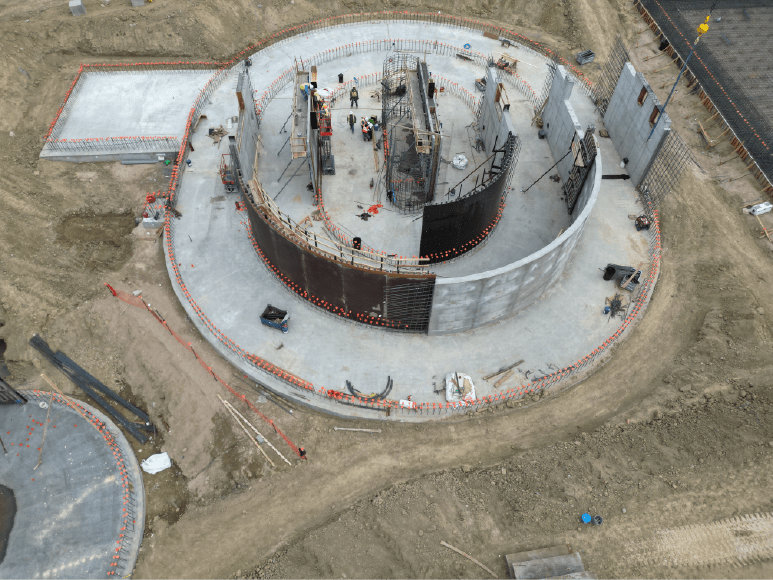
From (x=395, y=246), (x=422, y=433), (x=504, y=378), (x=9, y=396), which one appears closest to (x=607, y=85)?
(x=395, y=246)

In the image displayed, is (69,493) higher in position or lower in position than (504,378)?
lower

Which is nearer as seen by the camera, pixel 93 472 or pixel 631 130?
pixel 93 472

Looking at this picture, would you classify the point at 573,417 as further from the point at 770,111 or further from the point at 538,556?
the point at 770,111

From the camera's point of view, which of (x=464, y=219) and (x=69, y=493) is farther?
(x=464, y=219)

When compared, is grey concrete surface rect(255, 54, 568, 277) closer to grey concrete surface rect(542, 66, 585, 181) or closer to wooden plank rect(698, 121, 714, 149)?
grey concrete surface rect(542, 66, 585, 181)

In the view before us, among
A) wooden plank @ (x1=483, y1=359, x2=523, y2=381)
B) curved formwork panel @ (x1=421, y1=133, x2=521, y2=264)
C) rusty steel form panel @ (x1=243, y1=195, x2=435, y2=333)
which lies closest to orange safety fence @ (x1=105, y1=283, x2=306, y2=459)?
rusty steel form panel @ (x1=243, y1=195, x2=435, y2=333)

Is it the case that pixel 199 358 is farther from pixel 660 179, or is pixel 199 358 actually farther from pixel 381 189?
pixel 660 179

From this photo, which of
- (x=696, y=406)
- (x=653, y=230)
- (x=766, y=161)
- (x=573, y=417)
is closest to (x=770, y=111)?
(x=766, y=161)
